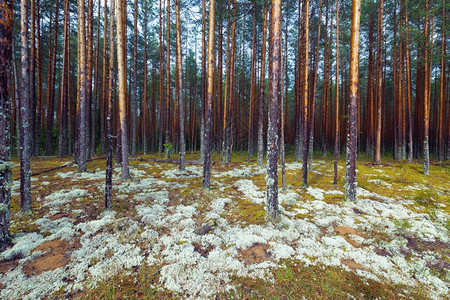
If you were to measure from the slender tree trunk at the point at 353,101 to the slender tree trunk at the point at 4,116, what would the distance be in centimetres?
824

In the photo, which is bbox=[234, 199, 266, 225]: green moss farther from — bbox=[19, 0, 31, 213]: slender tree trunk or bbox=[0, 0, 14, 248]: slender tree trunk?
bbox=[19, 0, 31, 213]: slender tree trunk

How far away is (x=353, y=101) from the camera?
5844mm

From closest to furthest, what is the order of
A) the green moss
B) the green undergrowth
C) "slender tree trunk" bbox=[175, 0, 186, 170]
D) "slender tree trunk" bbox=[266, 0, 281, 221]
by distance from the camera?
the green undergrowth → "slender tree trunk" bbox=[266, 0, 281, 221] → the green moss → "slender tree trunk" bbox=[175, 0, 186, 170]

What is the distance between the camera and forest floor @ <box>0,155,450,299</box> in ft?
8.51

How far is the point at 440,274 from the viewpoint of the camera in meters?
2.99

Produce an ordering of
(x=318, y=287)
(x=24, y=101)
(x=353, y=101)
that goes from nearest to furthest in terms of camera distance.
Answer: (x=318, y=287) < (x=24, y=101) < (x=353, y=101)

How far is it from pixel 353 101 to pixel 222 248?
5858 millimetres

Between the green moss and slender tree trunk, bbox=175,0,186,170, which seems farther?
slender tree trunk, bbox=175,0,186,170

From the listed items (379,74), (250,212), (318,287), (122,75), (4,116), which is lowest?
(318,287)

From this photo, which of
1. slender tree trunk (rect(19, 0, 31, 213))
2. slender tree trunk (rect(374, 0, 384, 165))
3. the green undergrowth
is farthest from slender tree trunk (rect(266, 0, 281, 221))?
slender tree trunk (rect(374, 0, 384, 165))

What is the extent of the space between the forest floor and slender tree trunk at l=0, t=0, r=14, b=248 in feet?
1.47

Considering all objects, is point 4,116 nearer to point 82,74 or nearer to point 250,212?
point 250,212

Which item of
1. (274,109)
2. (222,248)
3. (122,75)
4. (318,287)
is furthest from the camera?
(122,75)

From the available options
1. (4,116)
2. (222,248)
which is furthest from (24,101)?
(222,248)
